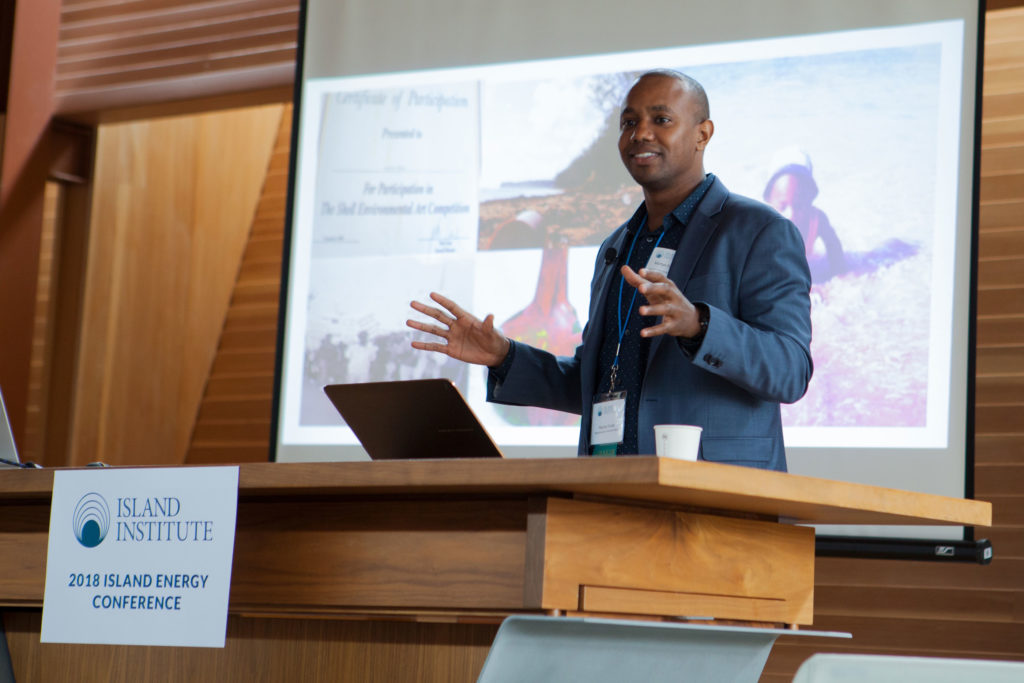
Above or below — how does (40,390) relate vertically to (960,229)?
below

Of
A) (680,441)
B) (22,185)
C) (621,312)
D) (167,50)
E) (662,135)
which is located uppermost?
(167,50)

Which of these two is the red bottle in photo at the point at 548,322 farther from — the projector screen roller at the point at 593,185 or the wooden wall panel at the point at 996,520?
the wooden wall panel at the point at 996,520

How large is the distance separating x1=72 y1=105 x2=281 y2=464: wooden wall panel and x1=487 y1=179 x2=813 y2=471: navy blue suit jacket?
3764 mm

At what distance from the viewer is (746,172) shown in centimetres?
365

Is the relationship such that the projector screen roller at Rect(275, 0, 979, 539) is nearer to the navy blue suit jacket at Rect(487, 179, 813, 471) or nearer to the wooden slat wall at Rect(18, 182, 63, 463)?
the navy blue suit jacket at Rect(487, 179, 813, 471)

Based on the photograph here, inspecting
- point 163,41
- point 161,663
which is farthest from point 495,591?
point 163,41

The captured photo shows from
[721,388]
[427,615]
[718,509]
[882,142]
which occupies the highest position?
[882,142]

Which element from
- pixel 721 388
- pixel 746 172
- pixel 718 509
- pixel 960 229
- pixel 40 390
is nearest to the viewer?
pixel 718 509

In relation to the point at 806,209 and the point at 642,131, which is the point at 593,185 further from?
the point at 642,131

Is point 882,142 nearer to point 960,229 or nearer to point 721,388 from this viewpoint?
point 960,229

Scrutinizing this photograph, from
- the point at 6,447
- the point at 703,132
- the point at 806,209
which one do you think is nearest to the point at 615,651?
the point at 6,447

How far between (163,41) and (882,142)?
9.96 ft

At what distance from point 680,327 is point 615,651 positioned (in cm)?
49

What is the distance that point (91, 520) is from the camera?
1.66 meters
